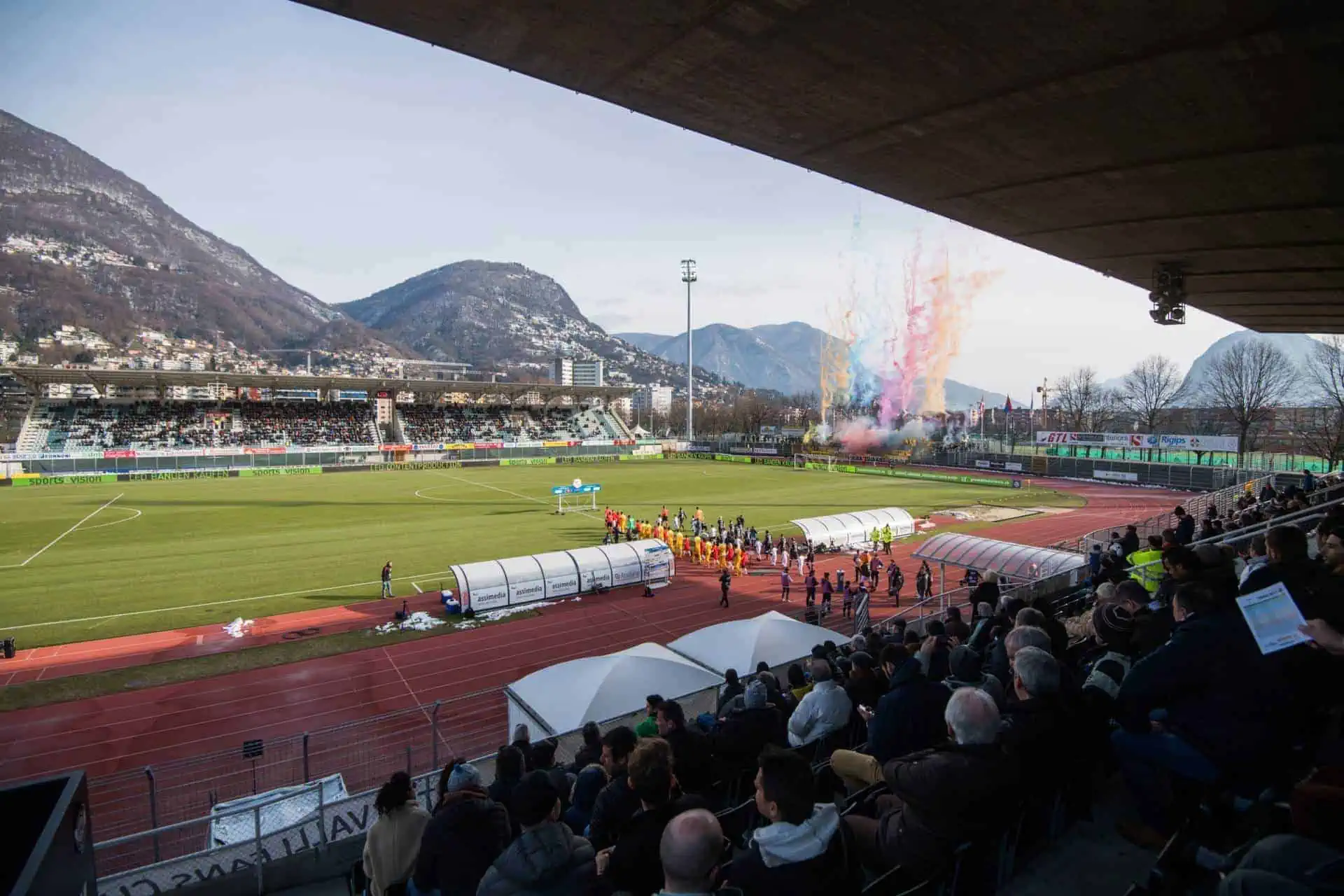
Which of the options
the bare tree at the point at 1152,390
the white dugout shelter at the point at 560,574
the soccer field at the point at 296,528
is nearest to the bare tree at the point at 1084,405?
the bare tree at the point at 1152,390

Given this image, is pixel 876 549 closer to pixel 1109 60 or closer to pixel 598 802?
pixel 1109 60

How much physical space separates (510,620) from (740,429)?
111 m

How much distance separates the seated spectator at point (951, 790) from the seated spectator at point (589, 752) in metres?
3.55

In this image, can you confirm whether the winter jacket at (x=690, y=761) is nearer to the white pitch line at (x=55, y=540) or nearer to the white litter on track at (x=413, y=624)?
the white litter on track at (x=413, y=624)

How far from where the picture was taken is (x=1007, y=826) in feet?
12.2

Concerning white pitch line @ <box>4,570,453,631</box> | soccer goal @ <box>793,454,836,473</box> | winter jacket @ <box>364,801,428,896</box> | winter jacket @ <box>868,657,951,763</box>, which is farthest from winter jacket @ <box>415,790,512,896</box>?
soccer goal @ <box>793,454,836,473</box>

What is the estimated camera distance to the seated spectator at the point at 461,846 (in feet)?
12.4

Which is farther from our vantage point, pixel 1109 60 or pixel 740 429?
pixel 740 429

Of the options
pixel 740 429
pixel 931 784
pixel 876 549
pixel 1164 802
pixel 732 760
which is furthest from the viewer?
pixel 740 429

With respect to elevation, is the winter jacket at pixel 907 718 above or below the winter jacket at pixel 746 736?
above

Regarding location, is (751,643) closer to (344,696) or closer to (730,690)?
(730,690)

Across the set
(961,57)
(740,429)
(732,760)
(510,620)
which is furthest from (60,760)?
(740,429)

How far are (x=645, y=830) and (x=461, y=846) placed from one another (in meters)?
1.19

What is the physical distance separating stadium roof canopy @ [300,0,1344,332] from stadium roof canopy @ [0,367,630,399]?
72.1m
